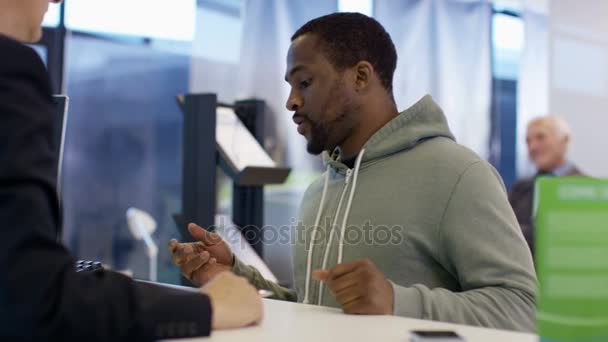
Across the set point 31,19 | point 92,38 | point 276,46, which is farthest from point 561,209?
point 92,38

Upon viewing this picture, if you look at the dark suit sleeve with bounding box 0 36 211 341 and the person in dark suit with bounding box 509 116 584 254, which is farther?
the person in dark suit with bounding box 509 116 584 254

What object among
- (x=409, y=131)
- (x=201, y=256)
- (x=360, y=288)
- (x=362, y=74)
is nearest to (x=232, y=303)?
(x=360, y=288)

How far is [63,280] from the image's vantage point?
0.73 metres

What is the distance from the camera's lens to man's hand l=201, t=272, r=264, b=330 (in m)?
0.88

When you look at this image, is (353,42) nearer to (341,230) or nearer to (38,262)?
(341,230)

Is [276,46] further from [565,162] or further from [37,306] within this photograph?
[37,306]

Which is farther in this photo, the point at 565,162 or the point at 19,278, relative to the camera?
the point at 565,162

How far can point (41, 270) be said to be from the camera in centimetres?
72

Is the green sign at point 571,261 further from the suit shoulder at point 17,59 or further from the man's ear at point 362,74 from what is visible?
the man's ear at point 362,74

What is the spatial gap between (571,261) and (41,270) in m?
0.56

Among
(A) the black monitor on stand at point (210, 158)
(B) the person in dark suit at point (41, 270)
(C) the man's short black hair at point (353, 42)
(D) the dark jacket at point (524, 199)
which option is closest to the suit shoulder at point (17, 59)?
(B) the person in dark suit at point (41, 270)

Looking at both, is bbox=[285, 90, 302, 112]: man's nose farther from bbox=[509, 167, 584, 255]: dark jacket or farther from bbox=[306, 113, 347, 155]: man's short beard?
bbox=[509, 167, 584, 255]: dark jacket

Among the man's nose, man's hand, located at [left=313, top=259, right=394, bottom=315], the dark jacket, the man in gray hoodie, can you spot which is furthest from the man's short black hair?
the dark jacket

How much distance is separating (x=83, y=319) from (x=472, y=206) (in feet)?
2.71
